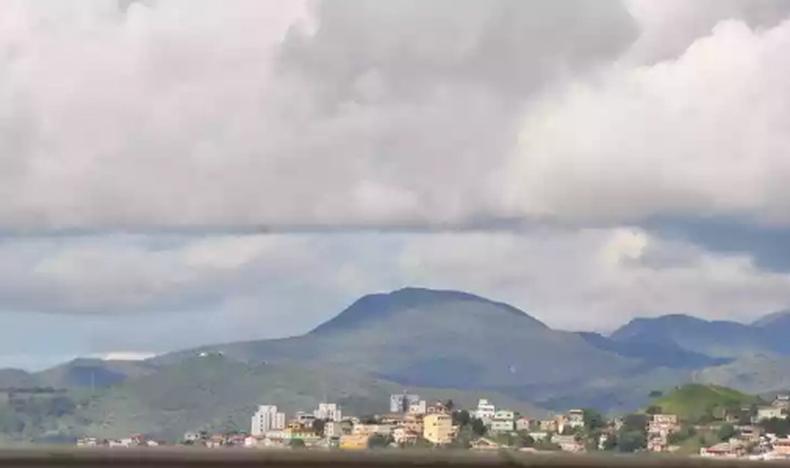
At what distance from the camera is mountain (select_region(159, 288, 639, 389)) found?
179 cm

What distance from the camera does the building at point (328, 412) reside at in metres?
1.53

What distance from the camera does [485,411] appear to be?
5.16 ft

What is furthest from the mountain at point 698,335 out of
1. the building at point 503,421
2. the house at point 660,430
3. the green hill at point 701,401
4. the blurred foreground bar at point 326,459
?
the blurred foreground bar at point 326,459

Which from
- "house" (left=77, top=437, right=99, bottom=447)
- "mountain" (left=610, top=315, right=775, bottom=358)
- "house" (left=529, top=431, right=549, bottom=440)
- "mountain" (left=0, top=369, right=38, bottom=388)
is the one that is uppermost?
"mountain" (left=610, top=315, right=775, bottom=358)

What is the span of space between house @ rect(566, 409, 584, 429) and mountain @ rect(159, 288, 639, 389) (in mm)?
182

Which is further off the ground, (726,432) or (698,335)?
(698,335)

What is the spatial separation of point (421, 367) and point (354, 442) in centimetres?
44

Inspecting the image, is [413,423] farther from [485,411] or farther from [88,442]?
[88,442]

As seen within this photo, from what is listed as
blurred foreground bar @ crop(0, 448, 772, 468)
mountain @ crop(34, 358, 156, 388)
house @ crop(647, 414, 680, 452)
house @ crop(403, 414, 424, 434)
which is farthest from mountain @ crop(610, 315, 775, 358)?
mountain @ crop(34, 358, 156, 388)

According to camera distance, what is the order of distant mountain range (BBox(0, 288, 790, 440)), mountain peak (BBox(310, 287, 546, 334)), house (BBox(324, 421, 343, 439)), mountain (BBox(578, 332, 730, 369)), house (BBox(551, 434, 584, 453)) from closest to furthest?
house (BBox(551, 434, 584, 453)), house (BBox(324, 421, 343, 439)), distant mountain range (BBox(0, 288, 790, 440)), mountain (BBox(578, 332, 730, 369)), mountain peak (BBox(310, 287, 546, 334))

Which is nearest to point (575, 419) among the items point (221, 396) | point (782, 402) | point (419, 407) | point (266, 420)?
point (419, 407)

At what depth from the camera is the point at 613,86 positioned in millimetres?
1988

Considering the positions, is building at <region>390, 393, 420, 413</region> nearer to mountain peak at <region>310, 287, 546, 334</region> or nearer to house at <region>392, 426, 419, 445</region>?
house at <region>392, 426, 419, 445</region>

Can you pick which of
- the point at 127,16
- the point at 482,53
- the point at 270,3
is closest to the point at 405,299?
the point at 482,53
